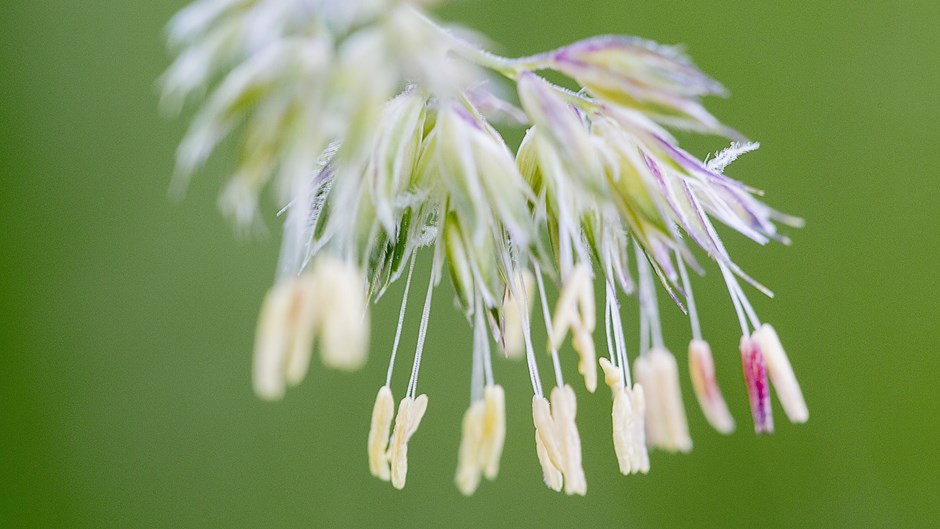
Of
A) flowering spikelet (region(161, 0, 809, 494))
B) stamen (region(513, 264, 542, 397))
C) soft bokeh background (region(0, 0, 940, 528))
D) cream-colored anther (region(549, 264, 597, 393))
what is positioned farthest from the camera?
soft bokeh background (region(0, 0, 940, 528))

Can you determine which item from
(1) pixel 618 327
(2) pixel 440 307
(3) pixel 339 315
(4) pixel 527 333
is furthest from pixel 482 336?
(2) pixel 440 307

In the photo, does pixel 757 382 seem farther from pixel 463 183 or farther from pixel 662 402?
pixel 463 183

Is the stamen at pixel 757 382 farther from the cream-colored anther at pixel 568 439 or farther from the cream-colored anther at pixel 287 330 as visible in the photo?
the cream-colored anther at pixel 287 330

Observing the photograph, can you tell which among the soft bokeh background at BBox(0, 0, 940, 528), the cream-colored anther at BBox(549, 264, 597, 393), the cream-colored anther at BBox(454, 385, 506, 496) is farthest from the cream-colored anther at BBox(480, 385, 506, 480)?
the soft bokeh background at BBox(0, 0, 940, 528)

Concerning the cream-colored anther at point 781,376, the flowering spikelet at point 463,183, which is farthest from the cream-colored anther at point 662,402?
the cream-colored anther at point 781,376

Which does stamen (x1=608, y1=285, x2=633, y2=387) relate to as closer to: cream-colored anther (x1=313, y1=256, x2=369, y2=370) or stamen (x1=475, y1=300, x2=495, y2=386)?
stamen (x1=475, y1=300, x2=495, y2=386)
